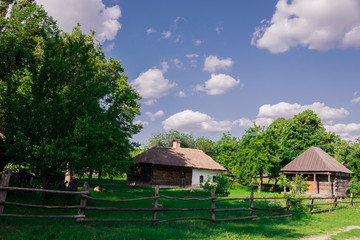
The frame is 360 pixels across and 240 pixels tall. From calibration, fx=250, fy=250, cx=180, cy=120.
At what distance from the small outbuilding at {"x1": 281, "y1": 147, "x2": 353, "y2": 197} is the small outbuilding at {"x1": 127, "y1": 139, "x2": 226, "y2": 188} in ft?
34.4

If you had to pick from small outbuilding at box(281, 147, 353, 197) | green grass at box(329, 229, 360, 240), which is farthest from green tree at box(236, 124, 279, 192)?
green grass at box(329, 229, 360, 240)

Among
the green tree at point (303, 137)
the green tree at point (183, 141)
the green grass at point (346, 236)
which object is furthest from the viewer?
the green tree at point (183, 141)

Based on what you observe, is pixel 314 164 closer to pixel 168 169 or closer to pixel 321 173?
pixel 321 173

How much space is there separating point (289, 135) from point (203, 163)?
52.3 ft

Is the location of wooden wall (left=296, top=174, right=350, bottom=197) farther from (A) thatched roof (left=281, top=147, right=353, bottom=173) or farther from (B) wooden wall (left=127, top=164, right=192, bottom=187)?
(B) wooden wall (left=127, top=164, right=192, bottom=187)

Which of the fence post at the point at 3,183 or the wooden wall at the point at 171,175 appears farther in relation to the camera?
the wooden wall at the point at 171,175

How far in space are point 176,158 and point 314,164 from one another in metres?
16.6

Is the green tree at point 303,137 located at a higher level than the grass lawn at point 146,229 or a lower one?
higher

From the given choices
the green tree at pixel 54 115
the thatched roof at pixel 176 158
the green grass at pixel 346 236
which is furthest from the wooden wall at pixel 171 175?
the green grass at pixel 346 236

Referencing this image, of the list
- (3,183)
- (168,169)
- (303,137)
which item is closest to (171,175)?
(168,169)

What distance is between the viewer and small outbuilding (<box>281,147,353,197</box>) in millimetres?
27325

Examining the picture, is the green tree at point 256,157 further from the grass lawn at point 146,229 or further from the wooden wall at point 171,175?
the grass lawn at point 146,229

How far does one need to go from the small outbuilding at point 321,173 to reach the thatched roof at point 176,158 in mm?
10998

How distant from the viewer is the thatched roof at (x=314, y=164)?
27344 mm
